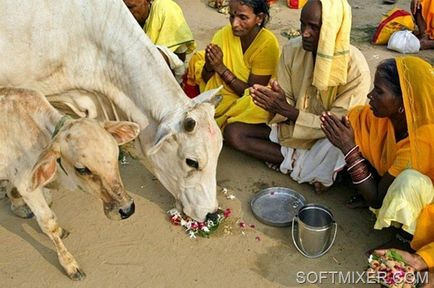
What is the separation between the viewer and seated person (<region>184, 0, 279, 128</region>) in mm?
4652

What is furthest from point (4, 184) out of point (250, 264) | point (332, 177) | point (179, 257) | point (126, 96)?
point (332, 177)

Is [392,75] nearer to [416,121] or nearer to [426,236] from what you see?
[416,121]

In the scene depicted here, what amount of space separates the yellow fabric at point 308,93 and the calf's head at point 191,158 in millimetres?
1039

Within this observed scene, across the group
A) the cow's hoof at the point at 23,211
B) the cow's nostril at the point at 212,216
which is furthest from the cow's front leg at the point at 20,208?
the cow's nostril at the point at 212,216

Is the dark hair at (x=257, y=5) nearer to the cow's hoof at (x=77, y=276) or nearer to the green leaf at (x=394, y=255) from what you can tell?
the green leaf at (x=394, y=255)

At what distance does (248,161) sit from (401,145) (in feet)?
5.12

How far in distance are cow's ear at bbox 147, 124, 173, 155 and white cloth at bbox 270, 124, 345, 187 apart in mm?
1416

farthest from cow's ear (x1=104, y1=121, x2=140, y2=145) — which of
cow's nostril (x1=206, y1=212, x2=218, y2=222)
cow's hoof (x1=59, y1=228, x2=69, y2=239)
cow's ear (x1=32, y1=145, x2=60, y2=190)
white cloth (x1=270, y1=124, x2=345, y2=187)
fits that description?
white cloth (x1=270, y1=124, x2=345, y2=187)

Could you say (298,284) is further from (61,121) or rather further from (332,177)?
(61,121)

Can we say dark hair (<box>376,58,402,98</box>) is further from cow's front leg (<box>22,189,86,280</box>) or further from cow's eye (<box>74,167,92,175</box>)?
cow's front leg (<box>22,189,86,280</box>)

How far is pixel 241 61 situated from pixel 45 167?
242cm

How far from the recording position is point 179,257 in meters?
3.84

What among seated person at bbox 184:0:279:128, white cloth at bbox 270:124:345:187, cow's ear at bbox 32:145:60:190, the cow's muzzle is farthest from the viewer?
seated person at bbox 184:0:279:128

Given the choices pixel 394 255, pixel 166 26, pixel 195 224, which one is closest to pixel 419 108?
pixel 394 255
